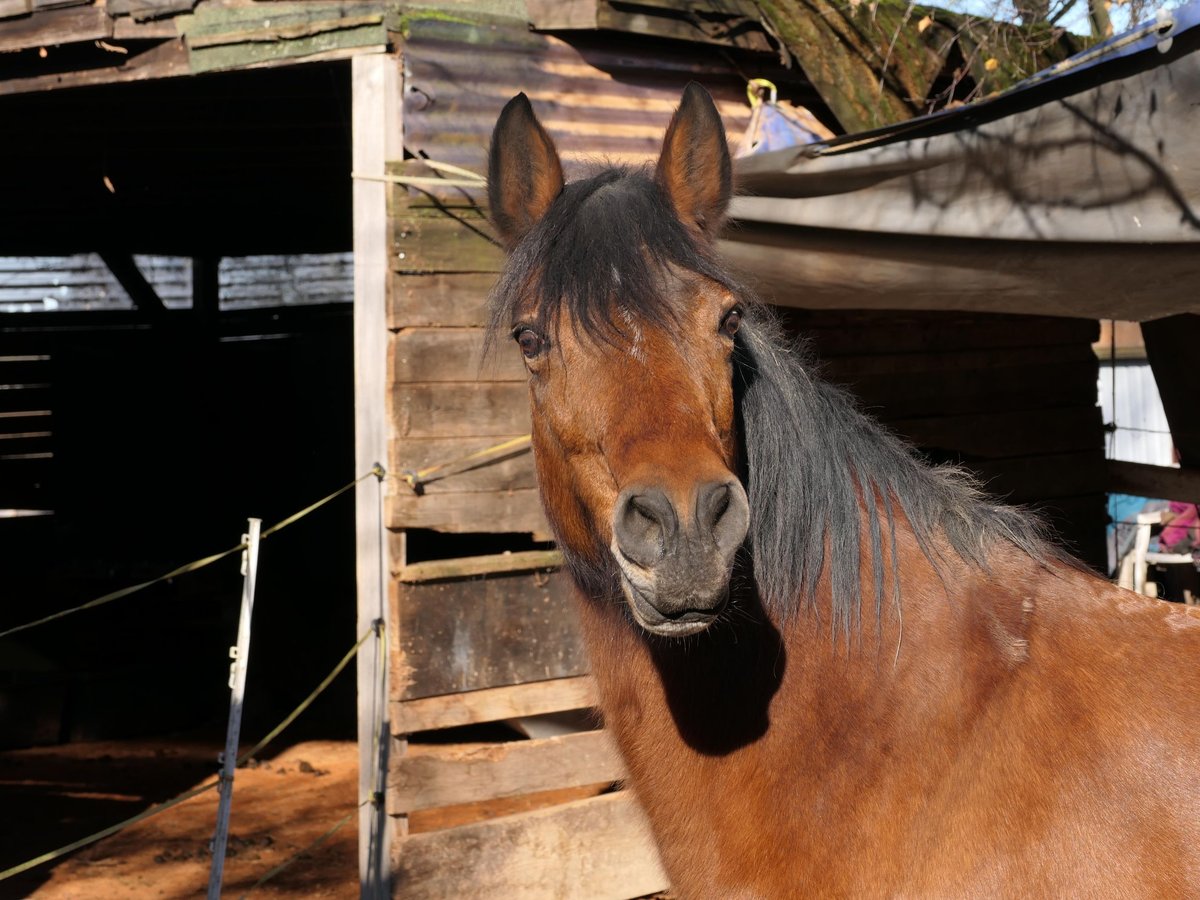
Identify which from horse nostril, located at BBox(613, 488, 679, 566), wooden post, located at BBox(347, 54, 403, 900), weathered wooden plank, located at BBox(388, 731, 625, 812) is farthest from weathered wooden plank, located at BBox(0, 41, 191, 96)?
horse nostril, located at BBox(613, 488, 679, 566)

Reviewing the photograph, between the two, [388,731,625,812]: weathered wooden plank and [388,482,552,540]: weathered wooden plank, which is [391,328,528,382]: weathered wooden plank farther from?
[388,731,625,812]: weathered wooden plank

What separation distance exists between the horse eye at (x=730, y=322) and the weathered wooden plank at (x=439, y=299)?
229 cm

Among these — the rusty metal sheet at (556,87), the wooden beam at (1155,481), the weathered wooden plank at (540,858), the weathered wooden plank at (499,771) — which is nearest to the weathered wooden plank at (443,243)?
the rusty metal sheet at (556,87)

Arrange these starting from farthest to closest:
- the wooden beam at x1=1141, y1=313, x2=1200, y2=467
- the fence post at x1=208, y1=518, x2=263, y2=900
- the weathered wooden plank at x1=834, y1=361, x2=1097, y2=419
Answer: the weathered wooden plank at x1=834, y1=361, x2=1097, y2=419 < the wooden beam at x1=1141, y1=313, x2=1200, y2=467 < the fence post at x1=208, y1=518, x2=263, y2=900

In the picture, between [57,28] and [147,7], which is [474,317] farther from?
Result: [57,28]

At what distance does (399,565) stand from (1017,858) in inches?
120

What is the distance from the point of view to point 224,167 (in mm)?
7574

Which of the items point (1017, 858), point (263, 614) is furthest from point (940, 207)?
point (263, 614)

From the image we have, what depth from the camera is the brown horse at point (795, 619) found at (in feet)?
7.07

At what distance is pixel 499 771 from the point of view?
15.7 feet

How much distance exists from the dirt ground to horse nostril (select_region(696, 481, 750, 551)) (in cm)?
462

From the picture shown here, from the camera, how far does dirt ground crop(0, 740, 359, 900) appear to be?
5.90 meters

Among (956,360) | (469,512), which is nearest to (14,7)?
(469,512)

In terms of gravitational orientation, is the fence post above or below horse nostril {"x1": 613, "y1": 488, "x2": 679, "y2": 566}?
below
